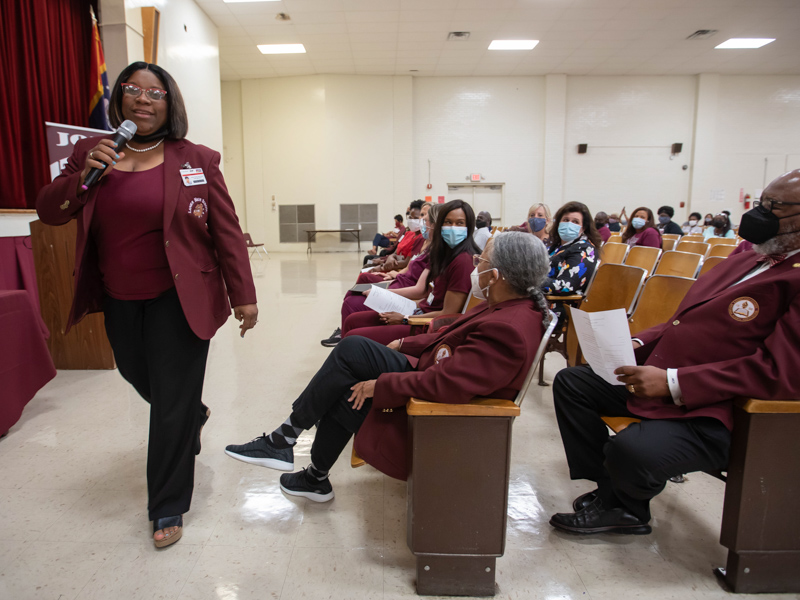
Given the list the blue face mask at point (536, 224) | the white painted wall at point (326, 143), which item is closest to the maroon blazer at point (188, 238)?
the blue face mask at point (536, 224)

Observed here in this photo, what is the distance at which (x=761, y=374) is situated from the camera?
52.1 inches

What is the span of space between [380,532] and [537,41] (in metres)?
10.8

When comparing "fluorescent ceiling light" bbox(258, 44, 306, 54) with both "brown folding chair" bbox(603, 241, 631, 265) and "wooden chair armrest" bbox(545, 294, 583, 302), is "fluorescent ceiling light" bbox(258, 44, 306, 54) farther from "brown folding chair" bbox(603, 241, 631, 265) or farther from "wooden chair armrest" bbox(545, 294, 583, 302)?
"wooden chair armrest" bbox(545, 294, 583, 302)

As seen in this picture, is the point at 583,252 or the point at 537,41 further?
the point at 537,41

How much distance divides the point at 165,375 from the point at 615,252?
4.54 metres

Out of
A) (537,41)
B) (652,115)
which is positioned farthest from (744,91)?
(537,41)

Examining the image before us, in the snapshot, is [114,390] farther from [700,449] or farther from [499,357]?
[700,449]

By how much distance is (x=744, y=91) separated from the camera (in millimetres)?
12344

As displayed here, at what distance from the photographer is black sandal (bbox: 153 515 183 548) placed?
5.28ft

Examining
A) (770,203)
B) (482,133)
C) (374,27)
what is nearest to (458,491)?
(770,203)

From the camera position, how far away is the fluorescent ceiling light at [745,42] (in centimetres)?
998

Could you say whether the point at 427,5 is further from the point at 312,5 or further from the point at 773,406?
the point at 773,406

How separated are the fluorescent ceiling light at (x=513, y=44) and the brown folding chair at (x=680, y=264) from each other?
27.0 feet

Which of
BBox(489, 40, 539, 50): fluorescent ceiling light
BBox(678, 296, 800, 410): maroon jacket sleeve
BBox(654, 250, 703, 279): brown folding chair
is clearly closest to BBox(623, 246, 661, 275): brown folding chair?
BBox(654, 250, 703, 279): brown folding chair
